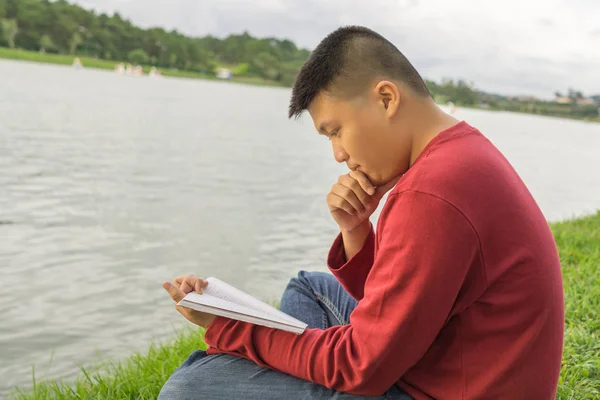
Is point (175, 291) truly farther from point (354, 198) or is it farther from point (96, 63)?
point (96, 63)

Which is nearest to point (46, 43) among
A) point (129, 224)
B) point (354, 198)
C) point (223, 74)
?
point (223, 74)

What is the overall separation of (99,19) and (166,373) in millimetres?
90217

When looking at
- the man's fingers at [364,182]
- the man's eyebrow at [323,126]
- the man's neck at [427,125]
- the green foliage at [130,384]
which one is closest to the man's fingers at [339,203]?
the man's fingers at [364,182]

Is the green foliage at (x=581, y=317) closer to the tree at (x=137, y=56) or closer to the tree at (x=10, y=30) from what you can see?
the tree at (x=10, y=30)

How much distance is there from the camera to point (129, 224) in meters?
7.49

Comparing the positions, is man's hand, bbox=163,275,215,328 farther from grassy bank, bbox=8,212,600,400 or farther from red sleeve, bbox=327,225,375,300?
grassy bank, bbox=8,212,600,400

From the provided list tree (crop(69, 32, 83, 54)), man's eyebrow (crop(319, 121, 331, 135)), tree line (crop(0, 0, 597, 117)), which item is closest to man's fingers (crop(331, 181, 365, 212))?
man's eyebrow (crop(319, 121, 331, 135))

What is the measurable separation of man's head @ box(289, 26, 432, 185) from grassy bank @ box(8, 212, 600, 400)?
1.61 m

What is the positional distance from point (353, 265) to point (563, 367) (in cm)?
143

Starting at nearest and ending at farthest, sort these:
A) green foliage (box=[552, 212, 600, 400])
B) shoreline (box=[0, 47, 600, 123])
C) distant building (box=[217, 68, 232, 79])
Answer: green foliage (box=[552, 212, 600, 400]), shoreline (box=[0, 47, 600, 123]), distant building (box=[217, 68, 232, 79])

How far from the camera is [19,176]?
9.45 meters

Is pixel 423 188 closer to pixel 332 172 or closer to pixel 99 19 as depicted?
pixel 332 172

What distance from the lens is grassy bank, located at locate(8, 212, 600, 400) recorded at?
295cm

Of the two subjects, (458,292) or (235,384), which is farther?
(235,384)
